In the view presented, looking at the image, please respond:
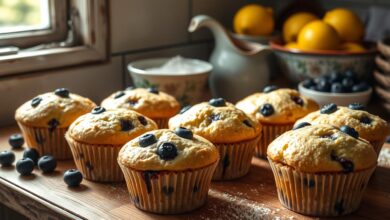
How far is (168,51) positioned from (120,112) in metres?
0.66

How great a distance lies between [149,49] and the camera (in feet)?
5.69

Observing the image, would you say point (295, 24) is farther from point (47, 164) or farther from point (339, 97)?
point (47, 164)

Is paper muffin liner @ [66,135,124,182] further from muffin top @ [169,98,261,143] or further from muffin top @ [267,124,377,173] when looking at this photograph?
muffin top @ [267,124,377,173]

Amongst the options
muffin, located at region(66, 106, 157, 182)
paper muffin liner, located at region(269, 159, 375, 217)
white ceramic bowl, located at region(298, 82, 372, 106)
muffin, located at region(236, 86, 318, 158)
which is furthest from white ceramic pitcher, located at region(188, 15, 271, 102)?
paper muffin liner, located at region(269, 159, 375, 217)

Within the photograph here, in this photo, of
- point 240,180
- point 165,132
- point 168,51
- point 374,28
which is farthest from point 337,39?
point 165,132

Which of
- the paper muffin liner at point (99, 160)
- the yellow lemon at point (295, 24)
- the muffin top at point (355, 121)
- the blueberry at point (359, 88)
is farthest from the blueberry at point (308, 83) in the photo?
the paper muffin liner at point (99, 160)

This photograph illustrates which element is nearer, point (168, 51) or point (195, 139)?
point (195, 139)

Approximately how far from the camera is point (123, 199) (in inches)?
41.4

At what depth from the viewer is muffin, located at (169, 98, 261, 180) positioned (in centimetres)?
114

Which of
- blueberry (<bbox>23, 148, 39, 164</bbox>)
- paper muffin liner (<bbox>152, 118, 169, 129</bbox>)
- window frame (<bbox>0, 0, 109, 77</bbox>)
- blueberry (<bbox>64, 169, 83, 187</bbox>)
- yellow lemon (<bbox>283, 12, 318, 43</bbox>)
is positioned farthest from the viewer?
yellow lemon (<bbox>283, 12, 318, 43</bbox>)

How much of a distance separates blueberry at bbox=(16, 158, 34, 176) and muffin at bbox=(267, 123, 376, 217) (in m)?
0.47

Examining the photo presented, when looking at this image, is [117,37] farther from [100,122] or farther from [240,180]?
[240,180]

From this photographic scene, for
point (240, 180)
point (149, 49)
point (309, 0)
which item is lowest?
point (240, 180)

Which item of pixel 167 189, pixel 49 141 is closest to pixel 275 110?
pixel 167 189
